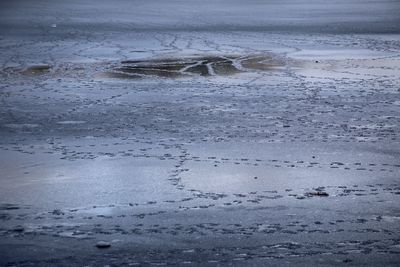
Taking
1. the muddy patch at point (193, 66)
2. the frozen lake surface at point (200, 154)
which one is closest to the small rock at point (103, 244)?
the frozen lake surface at point (200, 154)

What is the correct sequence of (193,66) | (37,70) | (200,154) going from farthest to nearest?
(193,66) → (37,70) → (200,154)

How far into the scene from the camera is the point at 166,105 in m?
12.0

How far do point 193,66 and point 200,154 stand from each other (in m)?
7.04

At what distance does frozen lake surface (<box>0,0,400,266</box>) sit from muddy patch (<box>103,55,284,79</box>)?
35 mm

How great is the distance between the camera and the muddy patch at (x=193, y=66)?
15.0m

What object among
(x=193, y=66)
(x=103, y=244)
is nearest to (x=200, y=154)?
(x=103, y=244)

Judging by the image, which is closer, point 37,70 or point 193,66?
point 37,70

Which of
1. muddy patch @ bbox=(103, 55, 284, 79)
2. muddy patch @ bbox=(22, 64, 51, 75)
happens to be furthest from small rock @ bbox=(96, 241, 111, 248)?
muddy patch @ bbox=(22, 64, 51, 75)

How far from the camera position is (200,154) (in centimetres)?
908

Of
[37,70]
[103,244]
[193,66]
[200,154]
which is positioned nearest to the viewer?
[103,244]

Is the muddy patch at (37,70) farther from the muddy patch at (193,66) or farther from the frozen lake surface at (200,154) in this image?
the muddy patch at (193,66)

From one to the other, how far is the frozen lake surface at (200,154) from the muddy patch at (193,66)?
0.03 meters

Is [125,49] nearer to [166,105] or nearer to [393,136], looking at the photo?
[166,105]

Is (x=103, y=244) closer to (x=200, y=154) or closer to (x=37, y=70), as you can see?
(x=200, y=154)
